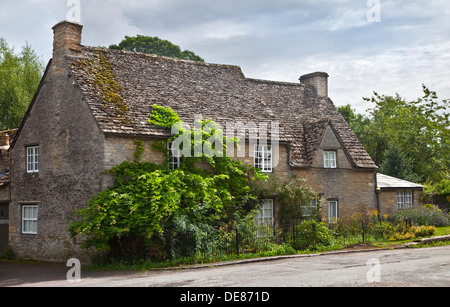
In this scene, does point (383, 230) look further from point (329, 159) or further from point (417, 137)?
point (417, 137)

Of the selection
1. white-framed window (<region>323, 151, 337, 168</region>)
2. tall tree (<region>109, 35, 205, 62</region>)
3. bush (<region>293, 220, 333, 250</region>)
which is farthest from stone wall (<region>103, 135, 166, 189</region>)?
tall tree (<region>109, 35, 205, 62</region>)

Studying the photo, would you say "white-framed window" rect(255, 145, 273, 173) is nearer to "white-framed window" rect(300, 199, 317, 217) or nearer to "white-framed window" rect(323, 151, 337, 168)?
"white-framed window" rect(300, 199, 317, 217)

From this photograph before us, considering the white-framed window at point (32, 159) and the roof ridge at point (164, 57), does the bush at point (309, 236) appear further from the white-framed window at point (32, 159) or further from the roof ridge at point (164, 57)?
the white-framed window at point (32, 159)

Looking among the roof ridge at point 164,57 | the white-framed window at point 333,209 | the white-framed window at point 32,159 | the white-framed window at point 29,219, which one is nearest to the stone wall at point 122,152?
the white-framed window at point 32,159

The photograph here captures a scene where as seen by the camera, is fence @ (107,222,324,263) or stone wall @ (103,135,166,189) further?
stone wall @ (103,135,166,189)

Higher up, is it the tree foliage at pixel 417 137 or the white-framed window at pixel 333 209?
the tree foliage at pixel 417 137

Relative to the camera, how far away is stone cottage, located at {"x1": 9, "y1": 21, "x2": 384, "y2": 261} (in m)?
20.5

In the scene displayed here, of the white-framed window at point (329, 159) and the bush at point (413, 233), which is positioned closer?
the bush at point (413, 233)

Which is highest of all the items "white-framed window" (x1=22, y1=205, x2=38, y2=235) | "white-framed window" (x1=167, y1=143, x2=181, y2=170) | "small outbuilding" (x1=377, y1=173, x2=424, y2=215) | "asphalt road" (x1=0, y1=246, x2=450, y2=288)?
"white-framed window" (x1=167, y1=143, x2=181, y2=170)

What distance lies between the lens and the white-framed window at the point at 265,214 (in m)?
23.3

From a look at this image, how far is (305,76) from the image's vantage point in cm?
3142

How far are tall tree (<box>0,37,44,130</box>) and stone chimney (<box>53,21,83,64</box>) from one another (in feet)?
54.9

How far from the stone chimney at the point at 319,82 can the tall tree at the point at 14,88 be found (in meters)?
21.8

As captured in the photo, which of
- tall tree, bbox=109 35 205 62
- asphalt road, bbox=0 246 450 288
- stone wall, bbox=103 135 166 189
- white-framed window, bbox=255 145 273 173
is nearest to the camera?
asphalt road, bbox=0 246 450 288
